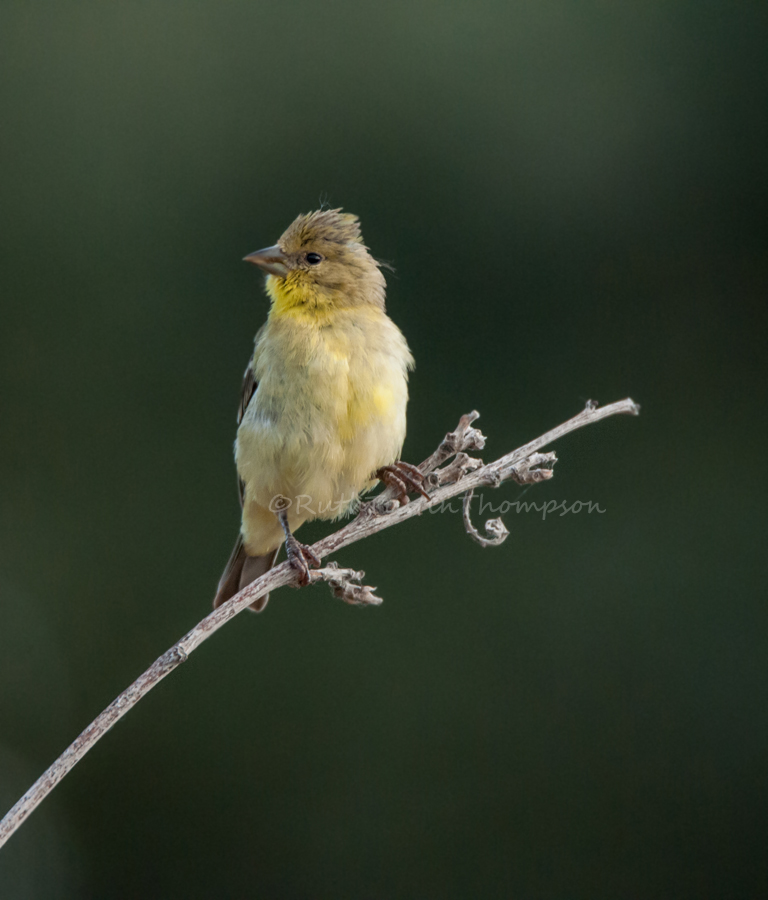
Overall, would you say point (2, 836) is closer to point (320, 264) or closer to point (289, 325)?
point (289, 325)

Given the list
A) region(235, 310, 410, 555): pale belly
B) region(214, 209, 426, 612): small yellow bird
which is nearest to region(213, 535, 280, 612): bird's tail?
region(214, 209, 426, 612): small yellow bird

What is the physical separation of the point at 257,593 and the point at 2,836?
88 centimetres

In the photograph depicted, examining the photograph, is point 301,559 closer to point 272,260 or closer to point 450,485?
point 450,485

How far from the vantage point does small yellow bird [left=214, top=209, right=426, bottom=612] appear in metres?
3.50

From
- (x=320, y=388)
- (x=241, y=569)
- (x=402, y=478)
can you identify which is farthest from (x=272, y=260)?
(x=241, y=569)

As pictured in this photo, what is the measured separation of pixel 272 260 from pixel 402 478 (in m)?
1.01

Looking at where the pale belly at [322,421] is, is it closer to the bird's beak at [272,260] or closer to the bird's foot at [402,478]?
the bird's foot at [402,478]

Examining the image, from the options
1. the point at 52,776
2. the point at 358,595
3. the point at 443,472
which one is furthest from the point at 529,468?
the point at 52,776

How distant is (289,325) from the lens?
369 cm

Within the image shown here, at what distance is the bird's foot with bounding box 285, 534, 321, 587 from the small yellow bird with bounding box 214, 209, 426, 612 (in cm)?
1

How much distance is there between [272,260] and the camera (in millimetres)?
3836

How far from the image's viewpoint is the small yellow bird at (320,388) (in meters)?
3.50

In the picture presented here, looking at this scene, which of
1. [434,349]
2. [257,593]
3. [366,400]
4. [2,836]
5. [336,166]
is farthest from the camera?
[336,166]

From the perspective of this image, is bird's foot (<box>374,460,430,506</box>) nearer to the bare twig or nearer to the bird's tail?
the bare twig
